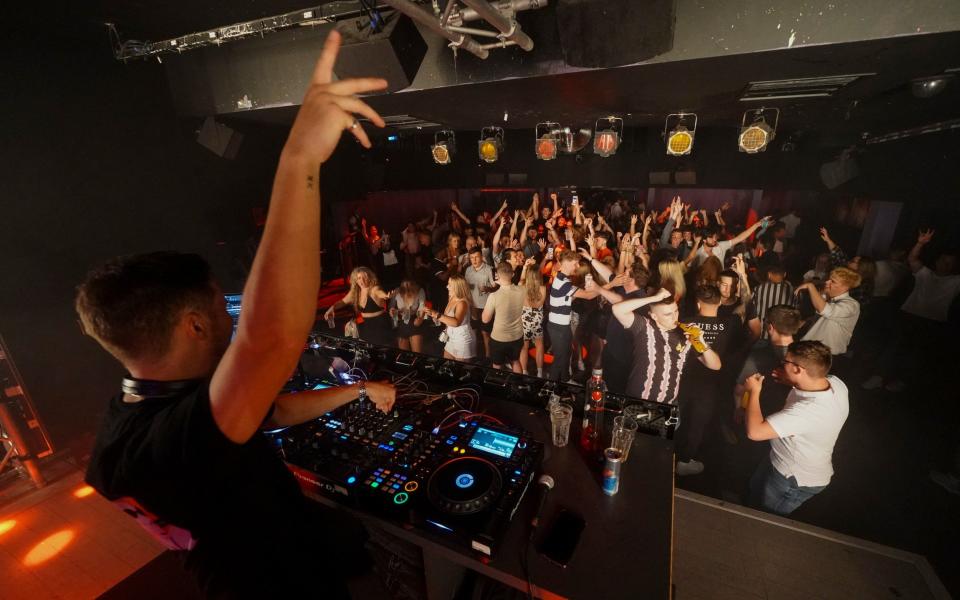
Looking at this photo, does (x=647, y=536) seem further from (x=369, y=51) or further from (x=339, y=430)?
(x=369, y=51)

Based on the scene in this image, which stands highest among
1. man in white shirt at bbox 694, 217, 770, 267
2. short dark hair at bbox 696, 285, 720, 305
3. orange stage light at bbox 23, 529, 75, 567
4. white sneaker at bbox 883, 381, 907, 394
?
man in white shirt at bbox 694, 217, 770, 267

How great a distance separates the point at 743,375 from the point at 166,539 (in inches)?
159

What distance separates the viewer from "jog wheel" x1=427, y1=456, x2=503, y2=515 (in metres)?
1.16

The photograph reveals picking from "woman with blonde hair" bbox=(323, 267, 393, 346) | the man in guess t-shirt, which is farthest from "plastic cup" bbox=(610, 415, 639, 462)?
"woman with blonde hair" bbox=(323, 267, 393, 346)

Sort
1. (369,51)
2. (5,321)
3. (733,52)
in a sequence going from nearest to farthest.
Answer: (733,52), (369,51), (5,321)

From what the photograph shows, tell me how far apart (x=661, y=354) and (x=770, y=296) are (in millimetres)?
1782

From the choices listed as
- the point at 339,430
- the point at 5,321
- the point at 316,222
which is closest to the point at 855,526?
the point at 339,430

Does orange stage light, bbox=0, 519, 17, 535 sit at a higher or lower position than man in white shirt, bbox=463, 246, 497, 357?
lower

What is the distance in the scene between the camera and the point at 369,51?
2.08m

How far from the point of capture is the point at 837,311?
342cm

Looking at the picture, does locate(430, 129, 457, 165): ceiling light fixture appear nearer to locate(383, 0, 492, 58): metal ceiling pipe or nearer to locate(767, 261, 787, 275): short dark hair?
locate(383, 0, 492, 58): metal ceiling pipe

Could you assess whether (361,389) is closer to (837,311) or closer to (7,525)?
(7,525)

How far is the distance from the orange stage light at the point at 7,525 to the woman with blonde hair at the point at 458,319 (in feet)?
11.4

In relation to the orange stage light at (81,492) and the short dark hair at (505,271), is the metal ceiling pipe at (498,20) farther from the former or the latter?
the orange stage light at (81,492)
